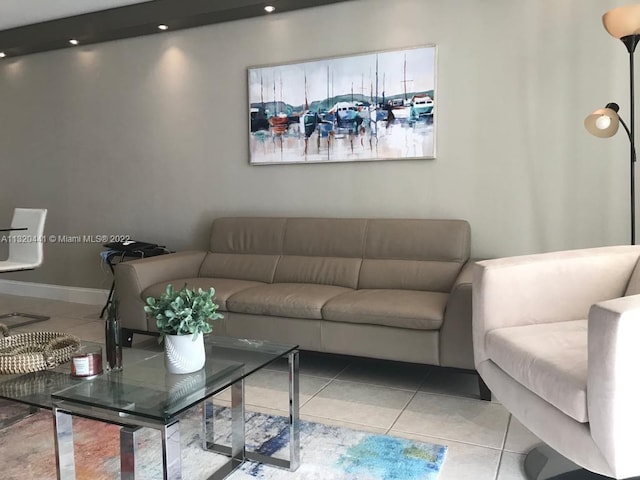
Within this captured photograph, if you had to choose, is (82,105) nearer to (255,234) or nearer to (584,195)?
(255,234)

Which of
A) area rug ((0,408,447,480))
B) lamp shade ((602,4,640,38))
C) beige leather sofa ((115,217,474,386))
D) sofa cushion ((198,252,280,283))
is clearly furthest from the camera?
sofa cushion ((198,252,280,283))

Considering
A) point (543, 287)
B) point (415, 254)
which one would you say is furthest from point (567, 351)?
point (415, 254)

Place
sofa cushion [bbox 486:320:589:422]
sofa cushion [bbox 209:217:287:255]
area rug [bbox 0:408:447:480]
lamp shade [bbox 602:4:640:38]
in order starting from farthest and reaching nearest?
sofa cushion [bbox 209:217:287:255], lamp shade [bbox 602:4:640:38], area rug [bbox 0:408:447:480], sofa cushion [bbox 486:320:589:422]

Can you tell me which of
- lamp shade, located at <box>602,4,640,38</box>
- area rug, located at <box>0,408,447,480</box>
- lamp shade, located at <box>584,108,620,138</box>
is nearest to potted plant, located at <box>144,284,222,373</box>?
area rug, located at <box>0,408,447,480</box>

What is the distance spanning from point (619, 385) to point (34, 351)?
88.6 inches

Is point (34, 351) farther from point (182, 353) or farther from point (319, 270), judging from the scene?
point (319, 270)

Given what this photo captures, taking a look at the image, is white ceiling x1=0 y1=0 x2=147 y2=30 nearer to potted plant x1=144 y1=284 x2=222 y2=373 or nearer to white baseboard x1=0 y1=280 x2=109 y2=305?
white baseboard x1=0 y1=280 x2=109 y2=305

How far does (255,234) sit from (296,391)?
1.90m

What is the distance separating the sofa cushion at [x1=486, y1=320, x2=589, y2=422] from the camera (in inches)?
61.7

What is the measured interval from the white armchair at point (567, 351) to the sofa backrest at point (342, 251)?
0.98 metres

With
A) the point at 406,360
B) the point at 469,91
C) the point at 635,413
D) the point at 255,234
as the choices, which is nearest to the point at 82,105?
the point at 255,234

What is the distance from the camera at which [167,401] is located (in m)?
1.65

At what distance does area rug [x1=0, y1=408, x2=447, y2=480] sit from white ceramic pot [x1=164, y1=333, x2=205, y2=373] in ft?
1.45

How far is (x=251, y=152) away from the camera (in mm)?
4145
